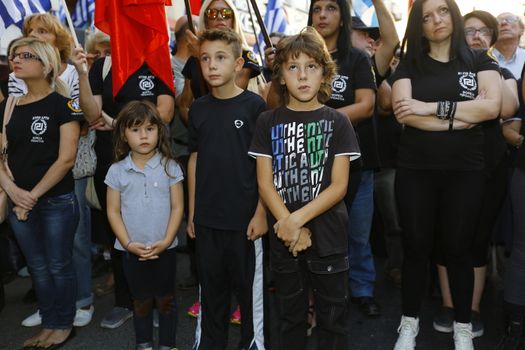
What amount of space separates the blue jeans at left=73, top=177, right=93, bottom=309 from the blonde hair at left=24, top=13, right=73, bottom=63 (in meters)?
1.00

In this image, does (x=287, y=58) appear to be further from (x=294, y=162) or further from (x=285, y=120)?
(x=294, y=162)

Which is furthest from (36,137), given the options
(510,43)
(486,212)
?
(510,43)

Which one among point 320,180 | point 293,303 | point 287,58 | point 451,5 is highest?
point 451,5

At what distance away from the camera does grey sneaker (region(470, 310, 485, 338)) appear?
3537mm

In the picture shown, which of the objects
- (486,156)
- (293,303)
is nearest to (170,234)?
(293,303)

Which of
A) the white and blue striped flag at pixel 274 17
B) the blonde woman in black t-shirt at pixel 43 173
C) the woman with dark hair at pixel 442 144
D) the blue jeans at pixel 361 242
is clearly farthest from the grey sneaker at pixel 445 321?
the white and blue striped flag at pixel 274 17

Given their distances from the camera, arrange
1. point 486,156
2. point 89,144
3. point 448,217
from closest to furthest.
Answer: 1. point 448,217
2. point 486,156
3. point 89,144

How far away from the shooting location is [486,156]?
139 inches

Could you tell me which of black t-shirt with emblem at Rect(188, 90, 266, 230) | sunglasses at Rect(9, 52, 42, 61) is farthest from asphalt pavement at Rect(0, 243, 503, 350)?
sunglasses at Rect(9, 52, 42, 61)

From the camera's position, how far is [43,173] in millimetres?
3455

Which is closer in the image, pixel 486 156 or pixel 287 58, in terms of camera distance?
pixel 287 58

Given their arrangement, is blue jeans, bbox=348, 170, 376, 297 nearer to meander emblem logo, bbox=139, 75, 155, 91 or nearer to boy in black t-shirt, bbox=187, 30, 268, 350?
boy in black t-shirt, bbox=187, 30, 268, 350

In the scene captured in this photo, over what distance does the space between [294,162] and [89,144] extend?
1.89 metres

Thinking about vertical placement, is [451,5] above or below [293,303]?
above
